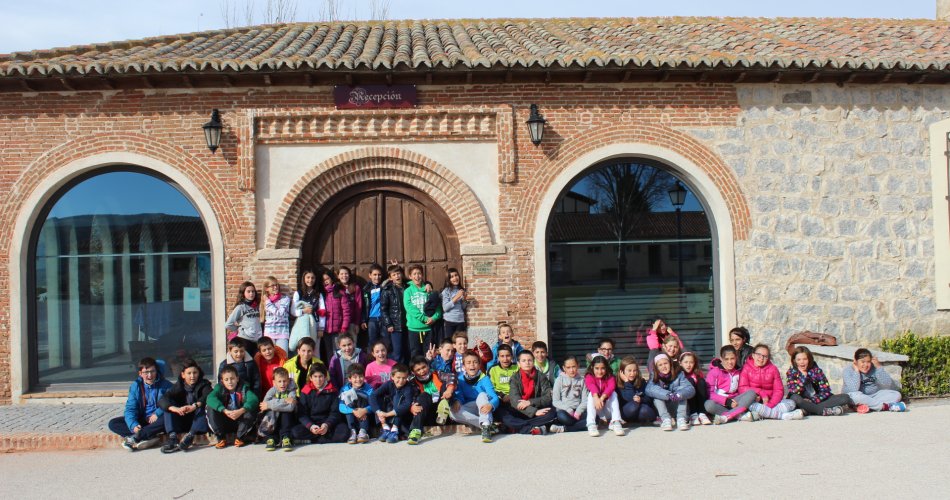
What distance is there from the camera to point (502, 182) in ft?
31.6

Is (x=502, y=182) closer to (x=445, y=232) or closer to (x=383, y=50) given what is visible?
(x=445, y=232)

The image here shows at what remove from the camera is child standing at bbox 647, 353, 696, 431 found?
743 centimetres

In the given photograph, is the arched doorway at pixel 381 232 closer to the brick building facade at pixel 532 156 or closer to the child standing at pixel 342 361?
the brick building facade at pixel 532 156

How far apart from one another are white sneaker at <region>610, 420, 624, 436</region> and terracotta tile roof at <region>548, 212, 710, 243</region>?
3.17 m

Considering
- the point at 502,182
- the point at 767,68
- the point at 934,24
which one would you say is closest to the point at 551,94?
the point at 502,182

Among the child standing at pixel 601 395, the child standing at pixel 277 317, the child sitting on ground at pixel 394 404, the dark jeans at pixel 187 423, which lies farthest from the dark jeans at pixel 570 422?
the child standing at pixel 277 317

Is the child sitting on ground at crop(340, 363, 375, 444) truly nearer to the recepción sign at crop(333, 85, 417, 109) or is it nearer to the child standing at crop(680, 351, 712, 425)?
the child standing at crop(680, 351, 712, 425)

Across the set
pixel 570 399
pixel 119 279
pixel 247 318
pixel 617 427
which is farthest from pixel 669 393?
pixel 119 279

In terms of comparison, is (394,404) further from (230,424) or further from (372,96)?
(372,96)

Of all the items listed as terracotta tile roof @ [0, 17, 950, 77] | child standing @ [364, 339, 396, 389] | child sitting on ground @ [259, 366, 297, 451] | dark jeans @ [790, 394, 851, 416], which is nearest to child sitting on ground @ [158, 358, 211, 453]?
child sitting on ground @ [259, 366, 297, 451]

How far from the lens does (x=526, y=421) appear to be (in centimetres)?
734

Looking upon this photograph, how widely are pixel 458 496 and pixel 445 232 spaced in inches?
196

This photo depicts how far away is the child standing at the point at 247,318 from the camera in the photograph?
29.2 ft

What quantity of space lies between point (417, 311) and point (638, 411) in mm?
3068
